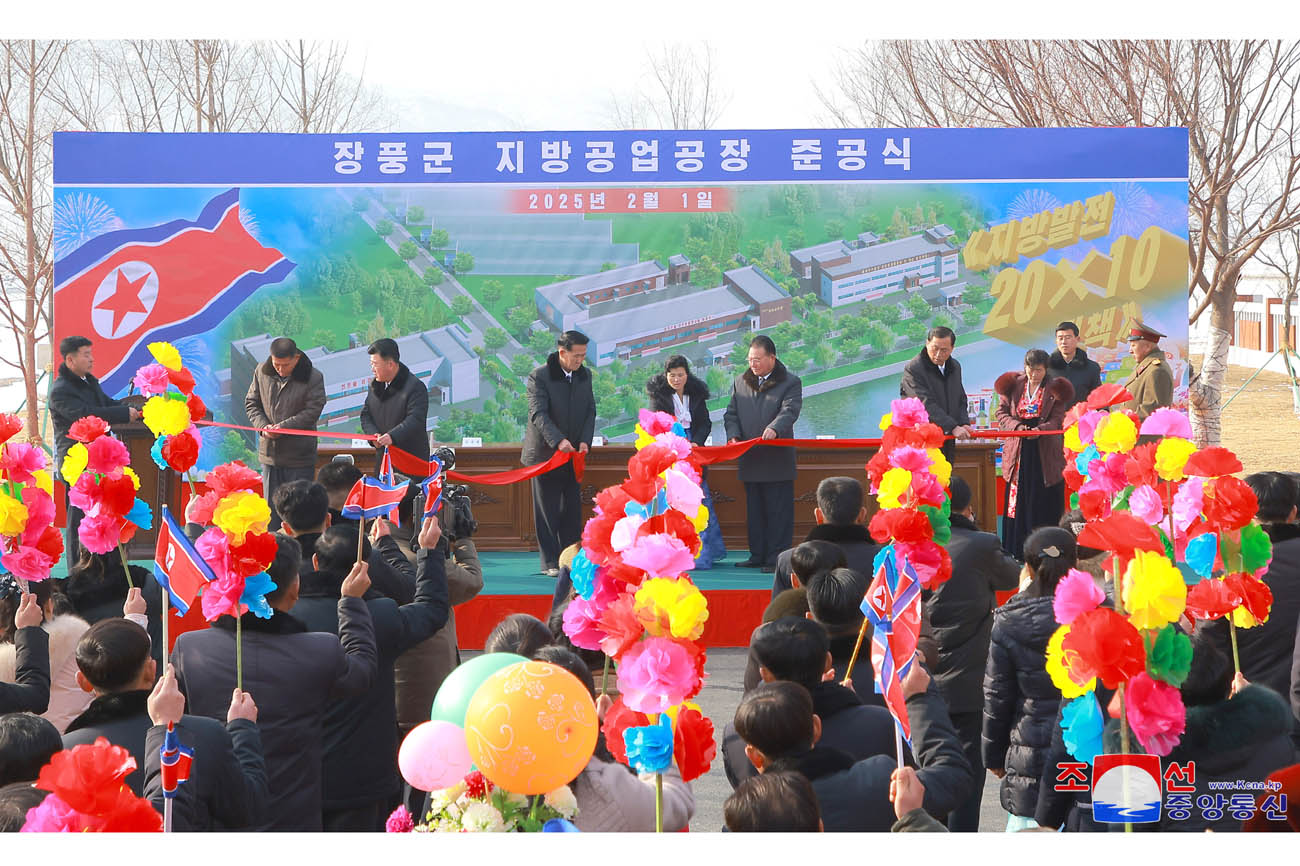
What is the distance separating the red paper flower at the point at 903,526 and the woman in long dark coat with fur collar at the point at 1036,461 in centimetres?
544

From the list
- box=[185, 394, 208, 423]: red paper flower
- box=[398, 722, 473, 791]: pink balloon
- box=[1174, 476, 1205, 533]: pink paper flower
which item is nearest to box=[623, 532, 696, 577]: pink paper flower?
box=[398, 722, 473, 791]: pink balloon

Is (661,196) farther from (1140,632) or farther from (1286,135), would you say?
(1286,135)

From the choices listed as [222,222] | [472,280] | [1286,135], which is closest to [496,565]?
[472,280]

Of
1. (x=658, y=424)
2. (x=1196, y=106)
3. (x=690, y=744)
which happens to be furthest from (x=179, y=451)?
(x=1196, y=106)

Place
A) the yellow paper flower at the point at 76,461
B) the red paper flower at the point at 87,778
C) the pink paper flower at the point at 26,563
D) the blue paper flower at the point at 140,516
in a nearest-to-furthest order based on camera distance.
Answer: the red paper flower at the point at 87,778 < the pink paper flower at the point at 26,563 < the yellow paper flower at the point at 76,461 < the blue paper flower at the point at 140,516

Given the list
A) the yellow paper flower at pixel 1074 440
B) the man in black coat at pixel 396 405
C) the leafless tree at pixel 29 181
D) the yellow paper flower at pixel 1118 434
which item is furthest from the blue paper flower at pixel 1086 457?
the leafless tree at pixel 29 181

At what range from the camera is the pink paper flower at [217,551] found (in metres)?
3.56

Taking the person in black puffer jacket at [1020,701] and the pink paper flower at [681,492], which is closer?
the pink paper flower at [681,492]

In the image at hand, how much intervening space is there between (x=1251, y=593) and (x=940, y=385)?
5.54 metres

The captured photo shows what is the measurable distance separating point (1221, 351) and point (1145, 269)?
6.75 metres

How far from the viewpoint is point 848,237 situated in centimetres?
1151

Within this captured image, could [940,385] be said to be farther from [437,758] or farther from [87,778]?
[87,778]

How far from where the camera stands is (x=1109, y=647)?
10.3ft

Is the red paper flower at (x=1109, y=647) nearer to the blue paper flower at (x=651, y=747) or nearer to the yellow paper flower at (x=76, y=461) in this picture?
the blue paper flower at (x=651, y=747)
